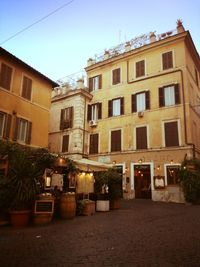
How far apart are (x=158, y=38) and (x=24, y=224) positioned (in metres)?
19.8

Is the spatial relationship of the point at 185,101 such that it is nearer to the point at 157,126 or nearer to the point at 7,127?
the point at 157,126

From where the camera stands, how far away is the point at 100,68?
79.5 feet

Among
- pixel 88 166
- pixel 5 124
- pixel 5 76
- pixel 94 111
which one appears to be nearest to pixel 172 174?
pixel 88 166

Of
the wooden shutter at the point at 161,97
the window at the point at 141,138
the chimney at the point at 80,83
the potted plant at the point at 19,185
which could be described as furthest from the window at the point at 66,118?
the potted plant at the point at 19,185

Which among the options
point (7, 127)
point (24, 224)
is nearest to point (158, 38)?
point (7, 127)

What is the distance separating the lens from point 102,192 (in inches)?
495

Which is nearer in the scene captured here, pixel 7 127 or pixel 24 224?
pixel 24 224

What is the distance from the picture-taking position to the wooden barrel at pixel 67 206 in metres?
9.09

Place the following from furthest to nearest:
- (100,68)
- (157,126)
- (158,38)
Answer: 1. (100,68)
2. (158,38)
3. (157,126)

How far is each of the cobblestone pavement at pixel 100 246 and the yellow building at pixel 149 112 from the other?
36.3 feet

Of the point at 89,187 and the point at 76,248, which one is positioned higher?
the point at 89,187

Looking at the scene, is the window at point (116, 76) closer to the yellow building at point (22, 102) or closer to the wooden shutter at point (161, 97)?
the wooden shutter at point (161, 97)

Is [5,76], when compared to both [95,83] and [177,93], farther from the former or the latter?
[177,93]

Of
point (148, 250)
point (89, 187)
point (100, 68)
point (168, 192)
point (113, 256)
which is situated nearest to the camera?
point (113, 256)
